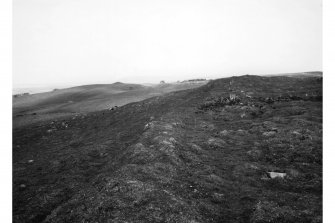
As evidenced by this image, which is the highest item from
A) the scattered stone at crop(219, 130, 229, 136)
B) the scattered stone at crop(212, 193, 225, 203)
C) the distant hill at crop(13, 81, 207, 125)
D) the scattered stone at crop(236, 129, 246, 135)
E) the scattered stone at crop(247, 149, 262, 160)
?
the distant hill at crop(13, 81, 207, 125)

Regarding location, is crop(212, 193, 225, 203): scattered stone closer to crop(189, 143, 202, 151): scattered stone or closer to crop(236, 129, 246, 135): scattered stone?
crop(189, 143, 202, 151): scattered stone

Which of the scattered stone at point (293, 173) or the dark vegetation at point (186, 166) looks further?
the scattered stone at point (293, 173)

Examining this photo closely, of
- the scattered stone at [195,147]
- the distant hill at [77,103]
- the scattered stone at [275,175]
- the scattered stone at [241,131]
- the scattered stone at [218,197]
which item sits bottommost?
the scattered stone at [218,197]

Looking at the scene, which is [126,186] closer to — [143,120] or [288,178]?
[288,178]

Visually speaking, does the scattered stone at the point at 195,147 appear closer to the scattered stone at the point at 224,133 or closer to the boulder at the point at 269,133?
the scattered stone at the point at 224,133

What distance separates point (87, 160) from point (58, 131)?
9.76 meters

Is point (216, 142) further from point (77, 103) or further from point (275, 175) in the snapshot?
point (77, 103)

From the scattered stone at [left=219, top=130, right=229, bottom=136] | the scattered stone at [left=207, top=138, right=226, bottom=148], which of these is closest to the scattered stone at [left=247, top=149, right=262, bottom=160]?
the scattered stone at [left=207, top=138, right=226, bottom=148]

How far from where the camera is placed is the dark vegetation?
7.10 m

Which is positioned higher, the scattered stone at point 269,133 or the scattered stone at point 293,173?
the scattered stone at point 269,133

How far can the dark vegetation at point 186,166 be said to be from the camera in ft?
23.3

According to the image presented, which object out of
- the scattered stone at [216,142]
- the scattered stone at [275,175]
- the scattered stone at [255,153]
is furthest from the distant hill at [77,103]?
the scattered stone at [275,175]

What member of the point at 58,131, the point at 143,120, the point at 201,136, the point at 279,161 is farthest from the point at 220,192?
the point at 58,131

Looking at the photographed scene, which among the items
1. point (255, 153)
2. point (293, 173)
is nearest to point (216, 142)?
point (255, 153)
